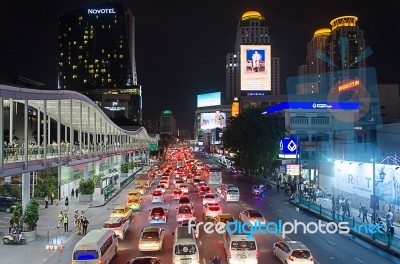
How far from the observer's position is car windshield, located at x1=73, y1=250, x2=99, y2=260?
18234mm

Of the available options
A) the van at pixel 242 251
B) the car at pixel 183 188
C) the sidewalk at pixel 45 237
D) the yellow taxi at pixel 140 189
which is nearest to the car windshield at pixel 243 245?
the van at pixel 242 251

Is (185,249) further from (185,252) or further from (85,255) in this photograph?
(85,255)

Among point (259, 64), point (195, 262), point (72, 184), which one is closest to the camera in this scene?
point (195, 262)

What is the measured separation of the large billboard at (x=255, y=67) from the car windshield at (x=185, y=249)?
126 metres

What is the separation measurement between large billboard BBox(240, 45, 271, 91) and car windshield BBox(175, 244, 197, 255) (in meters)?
126

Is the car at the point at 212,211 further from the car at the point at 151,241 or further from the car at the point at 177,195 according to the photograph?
the car at the point at 177,195

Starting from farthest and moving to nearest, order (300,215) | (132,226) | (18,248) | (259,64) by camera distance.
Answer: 1. (259,64)
2. (300,215)
3. (132,226)
4. (18,248)

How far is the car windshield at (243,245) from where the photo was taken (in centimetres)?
1955

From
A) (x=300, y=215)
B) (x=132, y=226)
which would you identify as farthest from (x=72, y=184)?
(x=300, y=215)

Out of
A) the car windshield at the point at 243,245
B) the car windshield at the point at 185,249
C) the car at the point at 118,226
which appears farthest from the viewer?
the car at the point at 118,226

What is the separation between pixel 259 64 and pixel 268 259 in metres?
126

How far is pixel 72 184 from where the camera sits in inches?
1981

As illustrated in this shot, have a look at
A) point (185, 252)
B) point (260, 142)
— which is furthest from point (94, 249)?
point (260, 142)

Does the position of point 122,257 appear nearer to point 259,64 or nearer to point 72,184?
point 72,184
